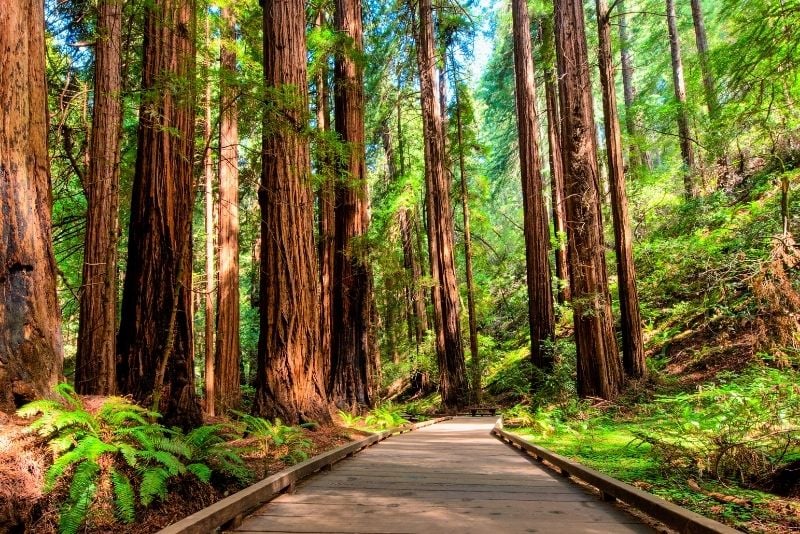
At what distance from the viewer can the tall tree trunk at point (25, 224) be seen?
3.23m

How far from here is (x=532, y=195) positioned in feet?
52.9

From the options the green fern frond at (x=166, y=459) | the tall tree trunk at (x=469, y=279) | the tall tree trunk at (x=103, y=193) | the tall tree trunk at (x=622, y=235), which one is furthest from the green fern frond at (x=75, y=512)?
the tall tree trunk at (x=469, y=279)

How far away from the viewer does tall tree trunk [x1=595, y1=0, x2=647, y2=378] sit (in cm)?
1162

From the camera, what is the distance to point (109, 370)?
21.8 ft

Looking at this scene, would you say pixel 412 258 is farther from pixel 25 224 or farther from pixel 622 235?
pixel 25 224

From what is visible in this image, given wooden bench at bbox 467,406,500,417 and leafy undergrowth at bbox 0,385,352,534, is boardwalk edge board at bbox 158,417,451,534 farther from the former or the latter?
wooden bench at bbox 467,406,500,417

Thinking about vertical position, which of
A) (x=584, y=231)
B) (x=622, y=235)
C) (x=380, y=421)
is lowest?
(x=380, y=421)

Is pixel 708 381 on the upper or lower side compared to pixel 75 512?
lower

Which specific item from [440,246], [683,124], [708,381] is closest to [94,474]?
[708,381]

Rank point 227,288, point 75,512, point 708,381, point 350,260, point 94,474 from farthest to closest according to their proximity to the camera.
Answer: point 227,288 → point 350,260 → point 708,381 → point 94,474 → point 75,512

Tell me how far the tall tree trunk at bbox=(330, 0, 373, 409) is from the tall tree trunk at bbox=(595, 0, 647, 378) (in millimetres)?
6034

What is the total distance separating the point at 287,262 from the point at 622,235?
28.9 feet

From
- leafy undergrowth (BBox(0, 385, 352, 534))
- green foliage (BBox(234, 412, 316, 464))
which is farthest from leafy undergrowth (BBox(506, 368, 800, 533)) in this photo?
leafy undergrowth (BBox(0, 385, 352, 534))

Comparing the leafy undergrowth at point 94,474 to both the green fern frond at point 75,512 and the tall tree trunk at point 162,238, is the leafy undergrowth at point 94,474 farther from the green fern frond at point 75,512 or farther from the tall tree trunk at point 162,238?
the tall tree trunk at point 162,238
